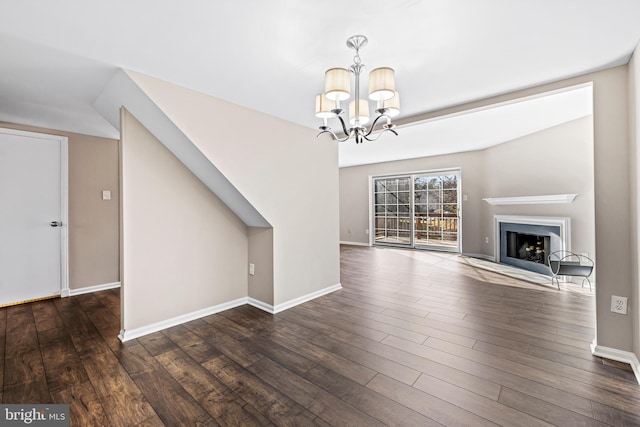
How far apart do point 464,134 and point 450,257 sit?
263 centimetres

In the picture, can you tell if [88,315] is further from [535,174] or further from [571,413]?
[535,174]

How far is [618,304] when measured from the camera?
6.78ft

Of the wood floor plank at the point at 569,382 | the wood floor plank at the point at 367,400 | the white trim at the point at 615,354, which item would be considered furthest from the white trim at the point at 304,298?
the white trim at the point at 615,354

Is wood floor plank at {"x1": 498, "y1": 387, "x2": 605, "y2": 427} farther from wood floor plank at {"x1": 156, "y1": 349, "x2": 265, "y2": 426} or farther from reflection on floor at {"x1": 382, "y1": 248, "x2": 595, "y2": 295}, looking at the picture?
reflection on floor at {"x1": 382, "y1": 248, "x2": 595, "y2": 295}

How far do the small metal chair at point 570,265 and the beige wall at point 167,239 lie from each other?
4.08 meters

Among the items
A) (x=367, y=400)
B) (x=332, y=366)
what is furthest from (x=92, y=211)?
(x=367, y=400)

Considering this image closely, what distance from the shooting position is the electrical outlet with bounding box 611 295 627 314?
204 cm

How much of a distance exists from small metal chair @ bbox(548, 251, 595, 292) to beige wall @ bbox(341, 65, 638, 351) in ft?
5.61

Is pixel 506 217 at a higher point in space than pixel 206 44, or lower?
lower

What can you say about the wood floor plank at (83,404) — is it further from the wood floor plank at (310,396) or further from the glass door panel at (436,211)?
the glass door panel at (436,211)

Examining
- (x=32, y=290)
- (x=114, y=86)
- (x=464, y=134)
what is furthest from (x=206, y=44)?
(x=464, y=134)

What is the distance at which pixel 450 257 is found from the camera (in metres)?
6.00

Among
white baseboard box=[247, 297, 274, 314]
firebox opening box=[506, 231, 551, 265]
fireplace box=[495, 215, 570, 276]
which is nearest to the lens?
white baseboard box=[247, 297, 274, 314]

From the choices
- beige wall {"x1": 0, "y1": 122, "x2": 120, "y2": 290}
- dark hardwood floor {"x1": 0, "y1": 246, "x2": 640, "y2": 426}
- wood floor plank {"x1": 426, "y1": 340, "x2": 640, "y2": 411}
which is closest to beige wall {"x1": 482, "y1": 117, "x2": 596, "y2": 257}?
dark hardwood floor {"x1": 0, "y1": 246, "x2": 640, "y2": 426}
